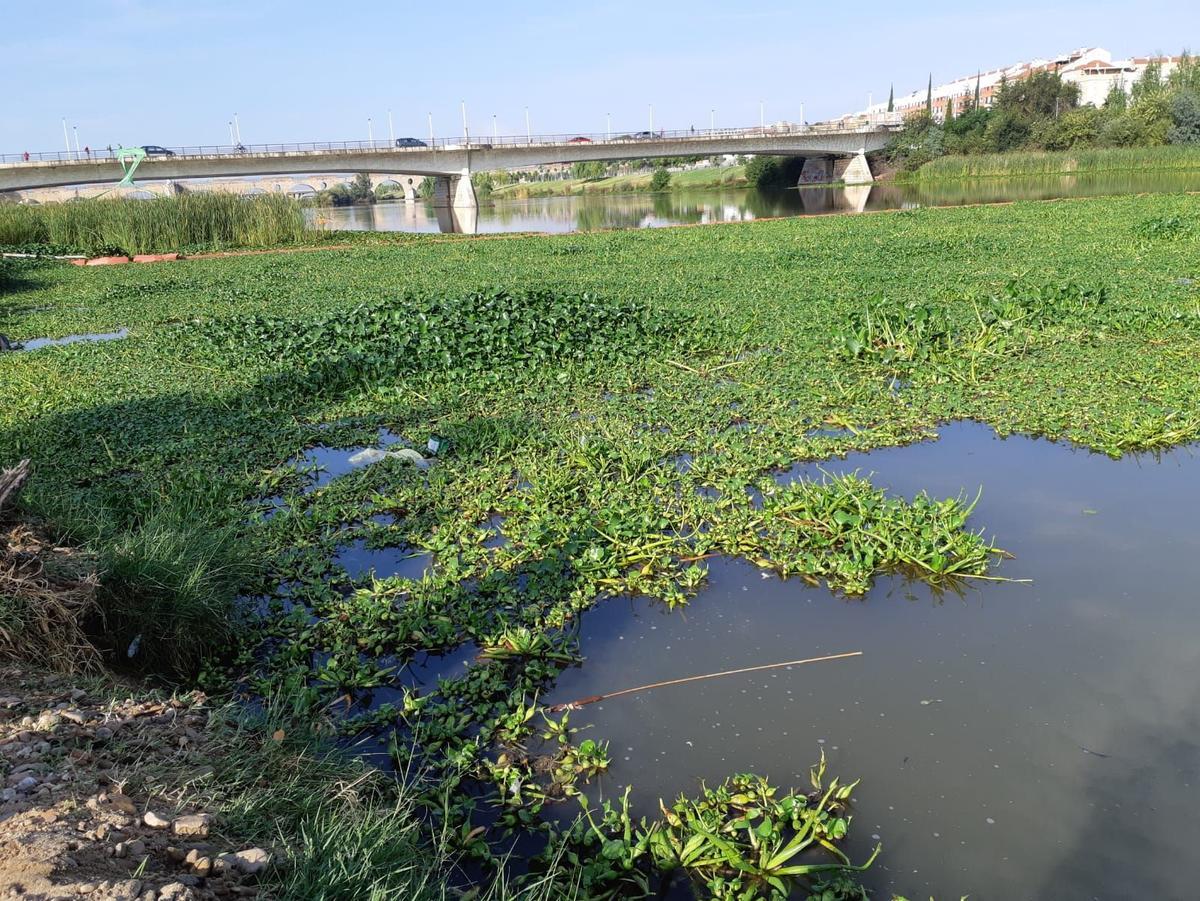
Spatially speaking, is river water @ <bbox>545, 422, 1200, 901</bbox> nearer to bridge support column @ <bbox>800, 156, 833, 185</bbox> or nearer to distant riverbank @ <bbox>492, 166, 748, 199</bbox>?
bridge support column @ <bbox>800, 156, 833, 185</bbox>

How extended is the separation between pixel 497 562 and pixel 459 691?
121 centimetres

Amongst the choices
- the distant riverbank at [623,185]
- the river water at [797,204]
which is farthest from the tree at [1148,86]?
the distant riverbank at [623,185]

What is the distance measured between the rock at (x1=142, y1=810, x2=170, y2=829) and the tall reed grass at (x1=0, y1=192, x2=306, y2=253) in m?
27.6

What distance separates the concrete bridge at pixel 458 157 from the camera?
145 ft

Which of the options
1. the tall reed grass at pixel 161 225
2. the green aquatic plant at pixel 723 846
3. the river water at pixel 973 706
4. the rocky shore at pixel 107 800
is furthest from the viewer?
the tall reed grass at pixel 161 225

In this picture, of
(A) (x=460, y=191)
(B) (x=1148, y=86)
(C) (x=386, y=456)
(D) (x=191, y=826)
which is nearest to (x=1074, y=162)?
(B) (x=1148, y=86)

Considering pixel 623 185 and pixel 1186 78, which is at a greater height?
pixel 1186 78

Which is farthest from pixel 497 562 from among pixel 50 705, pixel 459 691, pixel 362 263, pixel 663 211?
pixel 663 211

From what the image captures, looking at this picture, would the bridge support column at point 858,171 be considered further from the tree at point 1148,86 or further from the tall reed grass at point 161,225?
the tall reed grass at point 161,225

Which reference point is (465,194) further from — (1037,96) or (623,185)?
(1037,96)

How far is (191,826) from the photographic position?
2.46 meters

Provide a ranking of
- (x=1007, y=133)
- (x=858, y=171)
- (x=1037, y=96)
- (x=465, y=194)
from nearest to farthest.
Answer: (x=465, y=194) → (x=1007, y=133) → (x=858, y=171) → (x=1037, y=96)

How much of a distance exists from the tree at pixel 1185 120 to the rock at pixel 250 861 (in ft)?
207

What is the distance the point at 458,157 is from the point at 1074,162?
35.0 meters
